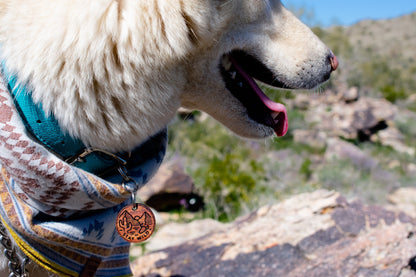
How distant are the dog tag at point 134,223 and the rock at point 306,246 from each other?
98cm

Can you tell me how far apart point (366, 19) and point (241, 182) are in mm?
54267

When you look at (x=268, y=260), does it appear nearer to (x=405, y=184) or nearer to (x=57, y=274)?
(x=57, y=274)

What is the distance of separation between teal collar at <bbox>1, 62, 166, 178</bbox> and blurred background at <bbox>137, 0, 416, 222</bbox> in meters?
0.35

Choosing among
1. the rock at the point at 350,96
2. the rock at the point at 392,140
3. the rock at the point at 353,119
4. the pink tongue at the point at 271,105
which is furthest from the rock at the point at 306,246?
the rock at the point at 350,96

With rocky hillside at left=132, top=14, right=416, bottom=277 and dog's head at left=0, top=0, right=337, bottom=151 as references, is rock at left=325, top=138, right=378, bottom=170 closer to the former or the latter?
rocky hillside at left=132, top=14, right=416, bottom=277

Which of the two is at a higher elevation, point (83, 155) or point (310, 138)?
point (83, 155)

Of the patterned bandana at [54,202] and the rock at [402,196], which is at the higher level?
the patterned bandana at [54,202]

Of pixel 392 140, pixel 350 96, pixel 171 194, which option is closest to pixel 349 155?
pixel 392 140

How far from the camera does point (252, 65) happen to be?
59.4 inches


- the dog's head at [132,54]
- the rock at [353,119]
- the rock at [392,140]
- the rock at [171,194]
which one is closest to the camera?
the dog's head at [132,54]

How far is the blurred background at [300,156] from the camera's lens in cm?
517

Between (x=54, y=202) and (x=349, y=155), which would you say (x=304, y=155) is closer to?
(x=349, y=155)

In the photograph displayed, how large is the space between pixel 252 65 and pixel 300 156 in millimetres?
7973

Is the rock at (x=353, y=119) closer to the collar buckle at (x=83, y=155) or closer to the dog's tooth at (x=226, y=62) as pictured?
the dog's tooth at (x=226, y=62)
